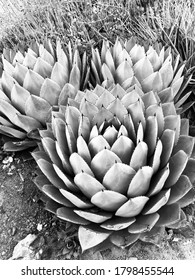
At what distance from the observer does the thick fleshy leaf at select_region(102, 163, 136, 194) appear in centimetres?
158

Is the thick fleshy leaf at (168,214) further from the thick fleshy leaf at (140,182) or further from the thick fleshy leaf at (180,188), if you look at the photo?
the thick fleshy leaf at (140,182)

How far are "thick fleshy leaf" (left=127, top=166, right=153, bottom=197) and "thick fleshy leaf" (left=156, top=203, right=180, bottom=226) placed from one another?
13 cm

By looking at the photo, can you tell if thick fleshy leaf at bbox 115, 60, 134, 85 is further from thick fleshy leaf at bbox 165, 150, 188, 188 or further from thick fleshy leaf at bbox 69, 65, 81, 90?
thick fleshy leaf at bbox 165, 150, 188, 188

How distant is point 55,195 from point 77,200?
16 cm

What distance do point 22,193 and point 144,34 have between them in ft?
Answer: 5.49

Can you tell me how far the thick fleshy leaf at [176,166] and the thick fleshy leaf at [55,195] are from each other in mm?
502

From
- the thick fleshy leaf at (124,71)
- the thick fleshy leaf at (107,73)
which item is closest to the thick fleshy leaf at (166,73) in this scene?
the thick fleshy leaf at (124,71)

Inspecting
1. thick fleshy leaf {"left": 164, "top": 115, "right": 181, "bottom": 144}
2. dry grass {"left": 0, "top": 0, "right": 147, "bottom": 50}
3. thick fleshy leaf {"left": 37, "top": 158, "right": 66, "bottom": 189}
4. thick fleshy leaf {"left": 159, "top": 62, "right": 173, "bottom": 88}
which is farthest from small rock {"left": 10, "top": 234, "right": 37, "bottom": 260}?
dry grass {"left": 0, "top": 0, "right": 147, "bottom": 50}

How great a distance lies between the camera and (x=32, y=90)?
2.18m

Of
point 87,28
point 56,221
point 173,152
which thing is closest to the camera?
point 173,152

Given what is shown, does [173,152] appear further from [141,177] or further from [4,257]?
[4,257]

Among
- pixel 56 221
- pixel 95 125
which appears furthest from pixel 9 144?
pixel 95 125

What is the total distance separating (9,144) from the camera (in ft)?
7.23

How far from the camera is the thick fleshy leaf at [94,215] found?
62.9 inches
